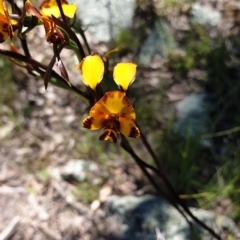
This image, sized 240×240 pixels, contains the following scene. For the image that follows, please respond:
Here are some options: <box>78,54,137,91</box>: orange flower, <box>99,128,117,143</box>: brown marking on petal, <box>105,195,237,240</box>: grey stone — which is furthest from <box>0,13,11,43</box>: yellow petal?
<box>105,195,237,240</box>: grey stone

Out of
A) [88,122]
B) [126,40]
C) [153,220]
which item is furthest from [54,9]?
[126,40]

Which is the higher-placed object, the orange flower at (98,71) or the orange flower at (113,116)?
the orange flower at (98,71)

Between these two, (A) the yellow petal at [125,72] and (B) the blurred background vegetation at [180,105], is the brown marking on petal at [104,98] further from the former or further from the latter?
(B) the blurred background vegetation at [180,105]

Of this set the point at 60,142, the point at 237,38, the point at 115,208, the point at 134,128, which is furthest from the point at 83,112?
the point at 134,128

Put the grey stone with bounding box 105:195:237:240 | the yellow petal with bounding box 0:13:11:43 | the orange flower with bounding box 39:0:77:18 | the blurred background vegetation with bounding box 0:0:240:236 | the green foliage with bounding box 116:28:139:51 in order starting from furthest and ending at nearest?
the green foliage with bounding box 116:28:139:51 < the blurred background vegetation with bounding box 0:0:240:236 < the grey stone with bounding box 105:195:237:240 < the orange flower with bounding box 39:0:77:18 < the yellow petal with bounding box 0:13:11:43

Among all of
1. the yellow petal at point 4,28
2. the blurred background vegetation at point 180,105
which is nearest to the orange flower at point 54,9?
the yellow petal at point 4,28

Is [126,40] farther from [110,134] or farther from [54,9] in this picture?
[110,134]

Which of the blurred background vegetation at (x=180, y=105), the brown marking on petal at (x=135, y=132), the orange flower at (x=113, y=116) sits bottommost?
→ the blurred background vegetation at (x=180, y=105)

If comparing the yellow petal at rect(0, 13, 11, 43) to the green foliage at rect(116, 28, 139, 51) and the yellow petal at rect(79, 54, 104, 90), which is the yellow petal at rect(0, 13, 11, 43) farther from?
the green foliage at rect(116, 28, 139, 51)
